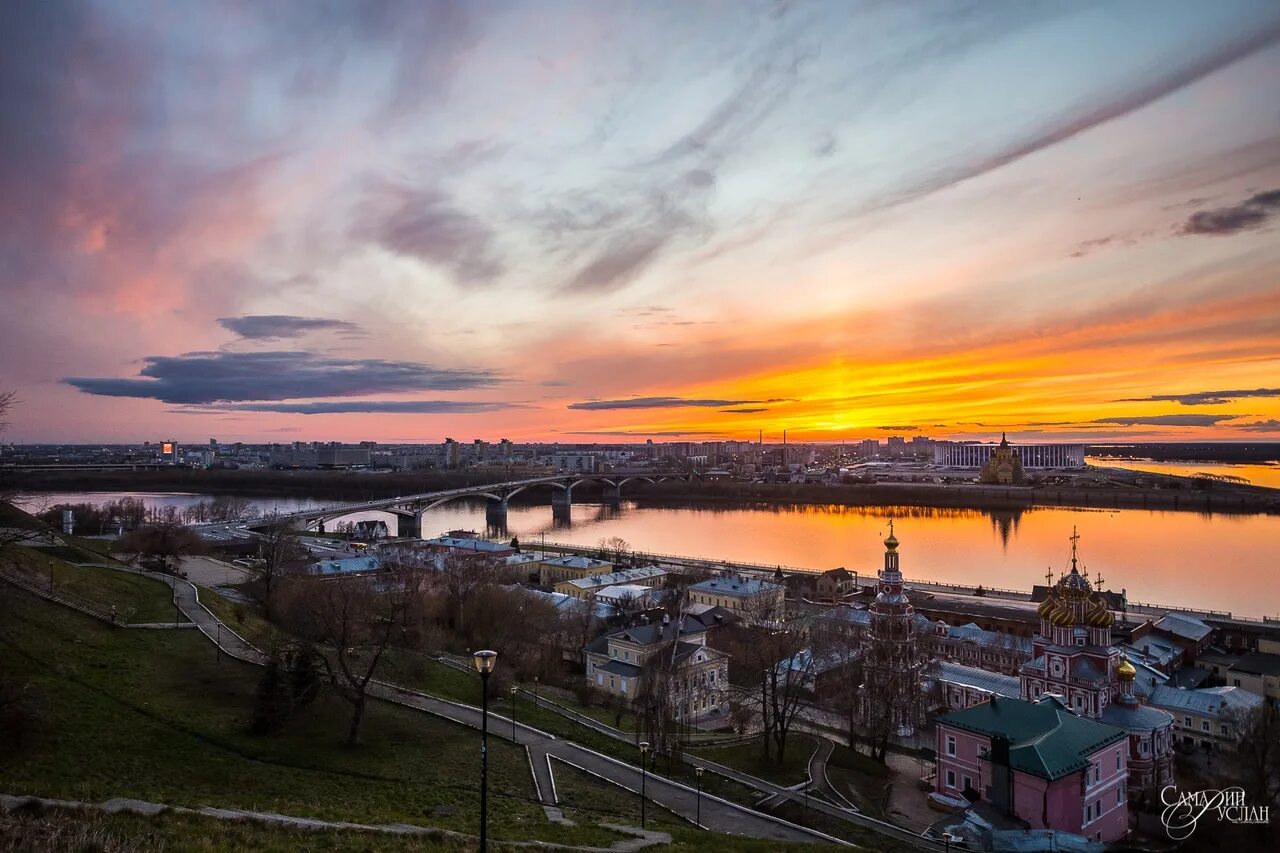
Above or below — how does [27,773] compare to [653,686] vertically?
above

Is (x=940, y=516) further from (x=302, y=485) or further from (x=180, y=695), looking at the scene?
(x=302, y=485)

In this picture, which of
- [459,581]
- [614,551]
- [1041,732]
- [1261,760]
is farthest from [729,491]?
[1261,760]

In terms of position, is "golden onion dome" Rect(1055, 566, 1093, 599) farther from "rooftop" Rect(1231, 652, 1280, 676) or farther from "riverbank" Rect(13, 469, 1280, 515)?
"riverbank" Rect(13, 469, 1280, 515)

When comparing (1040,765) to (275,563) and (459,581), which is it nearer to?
(459,581)

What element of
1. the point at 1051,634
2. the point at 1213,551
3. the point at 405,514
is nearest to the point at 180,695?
the point at 1051,634

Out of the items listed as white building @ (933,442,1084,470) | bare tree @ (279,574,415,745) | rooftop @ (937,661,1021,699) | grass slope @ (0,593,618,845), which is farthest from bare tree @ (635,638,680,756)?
white building @ (933,442,1084,470)

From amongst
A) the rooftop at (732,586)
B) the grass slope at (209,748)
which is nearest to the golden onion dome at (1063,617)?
the grass slope at (209,748)

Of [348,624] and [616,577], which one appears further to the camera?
[616,577]
